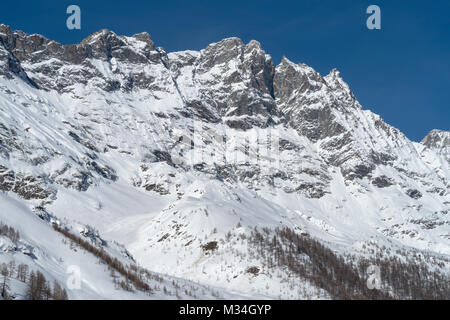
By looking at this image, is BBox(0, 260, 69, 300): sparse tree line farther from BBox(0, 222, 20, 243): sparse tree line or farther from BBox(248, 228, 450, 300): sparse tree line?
BBox(248, 228, 450, 300): sparse tree line

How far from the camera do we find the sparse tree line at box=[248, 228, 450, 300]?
8288 centimetres

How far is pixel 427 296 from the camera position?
102625 mm

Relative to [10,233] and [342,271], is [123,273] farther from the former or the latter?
[342,271]

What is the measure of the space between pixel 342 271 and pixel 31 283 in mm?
68437

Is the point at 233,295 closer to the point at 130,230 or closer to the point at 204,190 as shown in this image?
the point at 130,230

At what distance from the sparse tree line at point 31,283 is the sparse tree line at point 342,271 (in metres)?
44.5

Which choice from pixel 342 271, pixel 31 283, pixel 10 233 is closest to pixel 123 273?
pixel 10 233

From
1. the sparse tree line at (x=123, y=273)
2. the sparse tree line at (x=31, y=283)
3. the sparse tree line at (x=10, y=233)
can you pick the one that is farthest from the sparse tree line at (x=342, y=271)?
the sparse tree line at (x=31, y=283)

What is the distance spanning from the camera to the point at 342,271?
9625 cm

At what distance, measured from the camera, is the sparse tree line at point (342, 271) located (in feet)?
272

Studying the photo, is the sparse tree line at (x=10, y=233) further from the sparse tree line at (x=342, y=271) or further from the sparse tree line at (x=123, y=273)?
the sparse tree line at (x=342, y=271)

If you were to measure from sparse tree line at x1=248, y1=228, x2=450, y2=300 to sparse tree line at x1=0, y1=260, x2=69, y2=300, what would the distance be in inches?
1754

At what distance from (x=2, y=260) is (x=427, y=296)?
3383 inches
